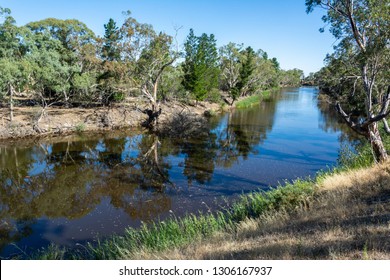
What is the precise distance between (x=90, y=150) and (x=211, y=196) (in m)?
12.0

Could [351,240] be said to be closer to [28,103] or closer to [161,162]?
[161,162]

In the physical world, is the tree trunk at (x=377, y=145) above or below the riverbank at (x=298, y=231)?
above

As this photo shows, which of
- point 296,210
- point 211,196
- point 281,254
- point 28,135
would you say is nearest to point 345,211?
point 296,210

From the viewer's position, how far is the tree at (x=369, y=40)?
1067 cm

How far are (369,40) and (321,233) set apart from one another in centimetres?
967

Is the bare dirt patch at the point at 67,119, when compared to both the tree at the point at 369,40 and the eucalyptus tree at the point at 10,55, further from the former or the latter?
the tree at the point at 369,40

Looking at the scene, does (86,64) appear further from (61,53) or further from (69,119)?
(69,119)

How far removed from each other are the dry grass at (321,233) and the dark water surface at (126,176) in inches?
168

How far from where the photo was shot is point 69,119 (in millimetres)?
27484

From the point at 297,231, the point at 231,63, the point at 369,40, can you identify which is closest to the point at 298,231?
the point at 297,231

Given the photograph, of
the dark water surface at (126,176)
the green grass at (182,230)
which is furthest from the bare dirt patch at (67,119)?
the green grass at (182,230)

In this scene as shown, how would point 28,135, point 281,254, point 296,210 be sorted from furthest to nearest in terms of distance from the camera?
point 28,135 → point 296,210 → point 281,254

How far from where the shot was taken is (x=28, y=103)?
31.4m

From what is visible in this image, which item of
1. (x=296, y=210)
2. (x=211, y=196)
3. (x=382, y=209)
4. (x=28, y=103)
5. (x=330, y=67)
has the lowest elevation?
(x=211, y=196)
